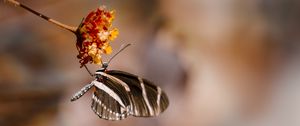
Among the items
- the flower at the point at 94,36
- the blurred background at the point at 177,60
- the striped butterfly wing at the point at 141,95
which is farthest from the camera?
the blurred background at the point at 177,60

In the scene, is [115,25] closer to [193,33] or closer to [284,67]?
[193,33]

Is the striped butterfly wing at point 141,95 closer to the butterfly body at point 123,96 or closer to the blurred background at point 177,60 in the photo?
the butterfly body at point 123,96

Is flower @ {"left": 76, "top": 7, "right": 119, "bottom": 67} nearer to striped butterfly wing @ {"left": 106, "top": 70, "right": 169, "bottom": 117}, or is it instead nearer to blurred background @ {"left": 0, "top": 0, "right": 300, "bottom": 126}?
striped butterfly wing @ {"left": 106, "top": 70, "right": 169, "bottom": 117}

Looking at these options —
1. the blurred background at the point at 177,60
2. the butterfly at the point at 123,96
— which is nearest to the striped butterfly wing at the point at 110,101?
the butterfly at the point at 123,96

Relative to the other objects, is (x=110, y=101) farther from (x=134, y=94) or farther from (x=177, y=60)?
(x=177, y=60)

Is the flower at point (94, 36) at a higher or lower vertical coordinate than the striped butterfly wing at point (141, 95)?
higher

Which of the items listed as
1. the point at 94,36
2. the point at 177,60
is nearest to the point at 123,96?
the point at 94,36

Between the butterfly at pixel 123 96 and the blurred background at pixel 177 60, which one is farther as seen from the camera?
the blurred background at pixel 177 60
